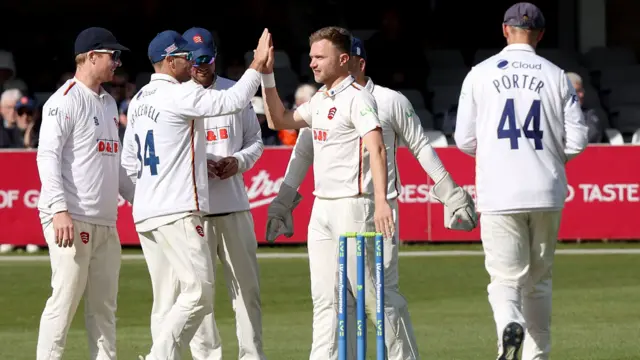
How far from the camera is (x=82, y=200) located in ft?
31.7

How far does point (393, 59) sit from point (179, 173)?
51.3 ft

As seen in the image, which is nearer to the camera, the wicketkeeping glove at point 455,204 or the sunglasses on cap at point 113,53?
the wicketkeeping glove at point 455,204

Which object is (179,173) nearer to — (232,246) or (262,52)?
(262,52)

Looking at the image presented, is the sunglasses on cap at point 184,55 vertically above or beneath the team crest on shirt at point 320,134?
above

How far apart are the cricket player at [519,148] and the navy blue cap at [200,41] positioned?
70.1 inches

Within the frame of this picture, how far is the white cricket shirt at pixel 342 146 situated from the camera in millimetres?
9219

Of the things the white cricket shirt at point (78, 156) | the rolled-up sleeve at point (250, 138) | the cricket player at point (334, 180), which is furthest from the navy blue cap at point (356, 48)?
the white cricket shirt at point (78, 156)

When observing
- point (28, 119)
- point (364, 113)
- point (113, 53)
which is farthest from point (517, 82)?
point (28, 119)

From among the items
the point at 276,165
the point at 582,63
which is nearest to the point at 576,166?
the point at 276,165

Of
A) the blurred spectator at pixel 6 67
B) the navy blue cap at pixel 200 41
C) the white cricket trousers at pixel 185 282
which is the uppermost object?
the blurred spectator at pixel 6 67

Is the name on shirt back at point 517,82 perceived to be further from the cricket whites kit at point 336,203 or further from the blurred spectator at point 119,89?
the blurred spectator at point 119,89

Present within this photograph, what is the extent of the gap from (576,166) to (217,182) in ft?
31.4

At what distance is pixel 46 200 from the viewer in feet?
31.2

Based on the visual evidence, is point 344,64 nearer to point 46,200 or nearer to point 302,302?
point 46,200
